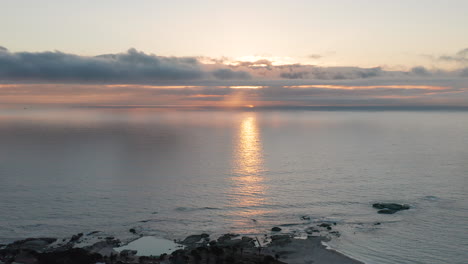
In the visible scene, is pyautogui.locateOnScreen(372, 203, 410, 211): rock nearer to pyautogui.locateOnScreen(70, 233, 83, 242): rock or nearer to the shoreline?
the shoreline

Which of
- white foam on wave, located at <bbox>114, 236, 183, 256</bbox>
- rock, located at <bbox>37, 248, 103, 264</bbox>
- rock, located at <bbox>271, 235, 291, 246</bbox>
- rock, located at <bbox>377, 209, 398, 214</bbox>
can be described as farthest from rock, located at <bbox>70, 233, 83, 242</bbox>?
rock, located at <bbox>377, 209, 398, 214</bbox>

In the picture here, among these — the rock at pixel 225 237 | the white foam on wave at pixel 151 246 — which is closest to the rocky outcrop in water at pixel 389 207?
the rock at pixel 225 237

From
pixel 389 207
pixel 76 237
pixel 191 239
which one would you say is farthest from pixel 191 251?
pixel 389 207

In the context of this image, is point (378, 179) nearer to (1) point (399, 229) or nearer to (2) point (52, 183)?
(1) point (399, 229)

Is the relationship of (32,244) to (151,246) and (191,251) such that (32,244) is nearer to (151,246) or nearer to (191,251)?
(151,246)

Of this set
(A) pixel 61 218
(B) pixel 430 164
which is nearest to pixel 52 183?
(A) pixel 61 218

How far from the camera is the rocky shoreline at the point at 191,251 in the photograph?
41.9 m

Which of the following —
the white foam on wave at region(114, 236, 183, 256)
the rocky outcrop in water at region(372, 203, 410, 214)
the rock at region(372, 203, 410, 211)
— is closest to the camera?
the white foam on wave at region(114, 236, 183, 256)

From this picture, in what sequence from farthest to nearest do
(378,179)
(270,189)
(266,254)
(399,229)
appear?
1. (378,179)
2. (270,189)
3. (399,229)
4. (266,254)

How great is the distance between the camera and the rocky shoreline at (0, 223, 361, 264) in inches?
1651

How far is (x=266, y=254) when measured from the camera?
4406 centimetres

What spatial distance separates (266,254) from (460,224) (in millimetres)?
29806

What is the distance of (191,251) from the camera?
144 ft

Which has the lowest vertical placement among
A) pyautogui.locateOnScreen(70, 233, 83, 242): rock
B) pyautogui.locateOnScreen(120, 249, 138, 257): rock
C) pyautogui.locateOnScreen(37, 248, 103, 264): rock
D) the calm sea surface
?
the calm sea surface
